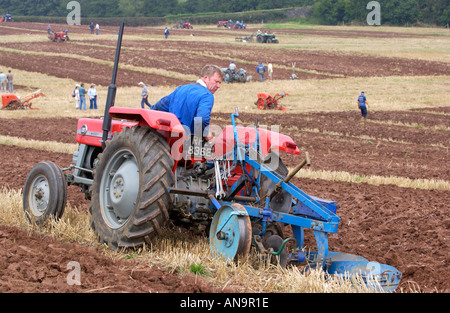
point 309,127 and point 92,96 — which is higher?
point 92,96

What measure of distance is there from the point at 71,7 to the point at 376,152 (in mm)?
11036

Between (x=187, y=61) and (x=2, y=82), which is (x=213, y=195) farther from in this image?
(x=187, y=61)

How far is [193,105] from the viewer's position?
5.29 meters

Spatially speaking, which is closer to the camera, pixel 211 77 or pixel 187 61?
pixel 211 77

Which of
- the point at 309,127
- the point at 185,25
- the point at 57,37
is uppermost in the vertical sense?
the point at 185,25

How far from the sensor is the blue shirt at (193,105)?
5227mm

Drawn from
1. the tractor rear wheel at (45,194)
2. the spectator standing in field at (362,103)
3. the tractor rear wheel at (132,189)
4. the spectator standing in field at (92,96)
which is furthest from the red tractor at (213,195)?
the spectator standing in field at (92,96)

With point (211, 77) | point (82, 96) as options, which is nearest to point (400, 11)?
point (82, 96)

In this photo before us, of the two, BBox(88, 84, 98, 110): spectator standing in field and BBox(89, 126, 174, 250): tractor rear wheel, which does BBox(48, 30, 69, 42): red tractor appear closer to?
BBox(88, 84, 98, 110): spectator standing in field

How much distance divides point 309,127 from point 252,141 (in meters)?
13.9

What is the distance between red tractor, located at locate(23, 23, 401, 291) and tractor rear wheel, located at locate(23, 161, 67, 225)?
0.67m

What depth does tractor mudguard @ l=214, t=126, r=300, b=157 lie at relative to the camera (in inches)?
210

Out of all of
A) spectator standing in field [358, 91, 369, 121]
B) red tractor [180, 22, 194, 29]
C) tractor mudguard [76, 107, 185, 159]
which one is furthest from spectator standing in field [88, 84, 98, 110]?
red tractor [180, 22, 194, 29]

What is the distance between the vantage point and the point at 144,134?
204 inches
